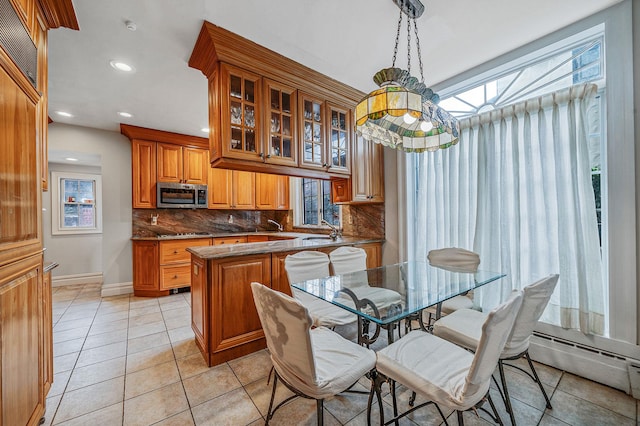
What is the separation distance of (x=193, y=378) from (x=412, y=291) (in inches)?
71.8

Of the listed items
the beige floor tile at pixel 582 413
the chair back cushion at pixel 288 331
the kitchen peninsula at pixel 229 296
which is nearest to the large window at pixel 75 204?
the kitchen peninsula at pixel 229 296

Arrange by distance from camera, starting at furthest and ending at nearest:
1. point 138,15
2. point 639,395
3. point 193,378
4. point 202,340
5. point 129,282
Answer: point 129,282 → point 202,340 → point 193,378 → point 138,15 → point 639,395

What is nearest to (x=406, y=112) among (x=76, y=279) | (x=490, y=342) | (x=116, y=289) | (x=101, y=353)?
(x=490, y=342)

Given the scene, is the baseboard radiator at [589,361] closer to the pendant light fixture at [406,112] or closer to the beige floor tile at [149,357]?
the pendant light fixture at [406,112]

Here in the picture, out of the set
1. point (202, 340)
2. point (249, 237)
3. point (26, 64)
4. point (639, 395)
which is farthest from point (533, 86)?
point (249, 237)

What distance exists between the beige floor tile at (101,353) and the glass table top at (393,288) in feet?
6.20

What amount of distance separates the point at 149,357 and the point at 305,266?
5.38 ft

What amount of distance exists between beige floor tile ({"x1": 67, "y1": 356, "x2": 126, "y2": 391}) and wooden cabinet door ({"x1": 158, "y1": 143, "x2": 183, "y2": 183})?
2949 mm

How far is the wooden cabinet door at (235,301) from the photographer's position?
220cm

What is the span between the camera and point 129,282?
432cm

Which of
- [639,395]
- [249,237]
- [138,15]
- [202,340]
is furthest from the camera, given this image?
[249,237]

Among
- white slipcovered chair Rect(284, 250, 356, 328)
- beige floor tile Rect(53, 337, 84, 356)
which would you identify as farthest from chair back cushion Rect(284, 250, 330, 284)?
beige floor tile Rect(53, 337, 84, 356)

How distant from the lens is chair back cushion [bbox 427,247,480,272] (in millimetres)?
2398

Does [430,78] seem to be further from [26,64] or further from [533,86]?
[26,64]
